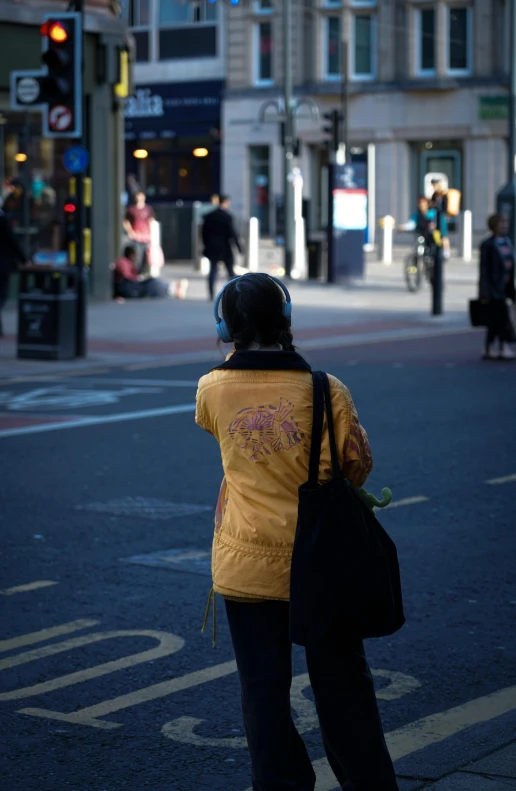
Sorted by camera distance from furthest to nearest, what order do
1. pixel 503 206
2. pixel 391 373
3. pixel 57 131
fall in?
pixel 503 206
pixel 57 131
pixel 391 373

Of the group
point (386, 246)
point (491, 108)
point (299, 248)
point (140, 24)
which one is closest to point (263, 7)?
point (140, 24)

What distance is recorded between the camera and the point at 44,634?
5.88 metres

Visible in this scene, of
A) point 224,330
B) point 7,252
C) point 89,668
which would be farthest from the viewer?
point 7,252

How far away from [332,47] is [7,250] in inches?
1157

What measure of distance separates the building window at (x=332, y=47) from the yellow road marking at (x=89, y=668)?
140 feet

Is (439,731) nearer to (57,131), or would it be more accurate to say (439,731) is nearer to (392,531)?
(392,531)

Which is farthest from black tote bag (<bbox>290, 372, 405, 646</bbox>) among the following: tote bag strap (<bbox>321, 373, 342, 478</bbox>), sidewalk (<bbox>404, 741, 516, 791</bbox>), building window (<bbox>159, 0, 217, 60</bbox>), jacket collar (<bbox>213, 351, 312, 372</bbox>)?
building window (<bbox>159, 0, 217, 60</bbox>)

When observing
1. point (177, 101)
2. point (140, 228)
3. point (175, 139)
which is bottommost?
point (140, 228)

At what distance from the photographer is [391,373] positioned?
50.1ft

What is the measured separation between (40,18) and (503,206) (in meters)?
8.12

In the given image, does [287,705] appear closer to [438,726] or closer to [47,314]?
[438,726]

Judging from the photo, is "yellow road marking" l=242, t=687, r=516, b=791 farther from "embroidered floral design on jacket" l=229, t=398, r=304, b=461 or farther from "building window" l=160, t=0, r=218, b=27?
"building window" l=160, t=0, r=218, b=27

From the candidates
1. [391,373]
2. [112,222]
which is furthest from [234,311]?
[112,222]

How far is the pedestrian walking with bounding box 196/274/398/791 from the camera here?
3.57 metres
